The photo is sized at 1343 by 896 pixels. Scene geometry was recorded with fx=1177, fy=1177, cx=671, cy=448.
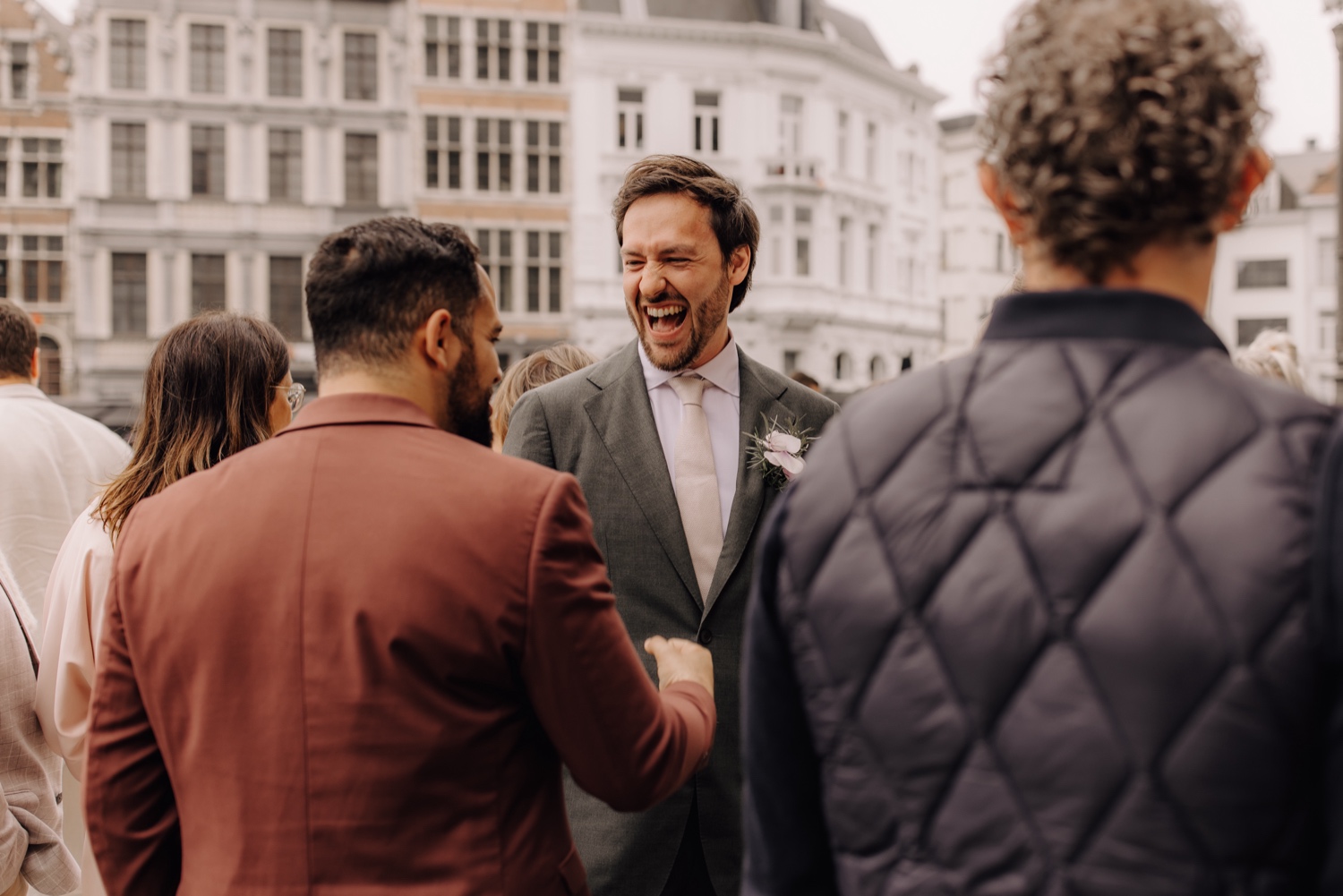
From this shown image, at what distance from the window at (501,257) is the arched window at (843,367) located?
33.7ft

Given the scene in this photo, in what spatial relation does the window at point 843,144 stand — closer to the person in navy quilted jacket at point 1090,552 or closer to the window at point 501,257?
Result: the window at point 501,257

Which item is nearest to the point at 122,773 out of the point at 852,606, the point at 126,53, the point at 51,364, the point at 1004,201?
the point at 852,606

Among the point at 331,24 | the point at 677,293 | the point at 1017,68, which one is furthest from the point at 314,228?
the point at 1017,68

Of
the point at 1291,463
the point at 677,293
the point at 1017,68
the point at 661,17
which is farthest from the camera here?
the point at 661,17

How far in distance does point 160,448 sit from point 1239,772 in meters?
2.65

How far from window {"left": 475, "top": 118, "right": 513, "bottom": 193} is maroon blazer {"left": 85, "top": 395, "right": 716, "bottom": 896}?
28.6m

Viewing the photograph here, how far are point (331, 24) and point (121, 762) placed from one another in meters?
29.6

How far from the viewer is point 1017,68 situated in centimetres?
130

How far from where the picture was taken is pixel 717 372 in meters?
3.21

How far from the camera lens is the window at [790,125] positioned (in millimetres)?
32500

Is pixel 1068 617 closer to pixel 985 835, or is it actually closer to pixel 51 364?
pixel 985 835

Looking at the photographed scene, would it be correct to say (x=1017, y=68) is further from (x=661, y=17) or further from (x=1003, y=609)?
(x=661, y=17)

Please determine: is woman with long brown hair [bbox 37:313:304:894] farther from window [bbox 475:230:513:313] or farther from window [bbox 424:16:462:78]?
window [bbox 424:16:462:78]

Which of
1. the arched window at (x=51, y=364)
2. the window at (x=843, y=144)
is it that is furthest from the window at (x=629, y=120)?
the arched window at (x=51, y=364)
